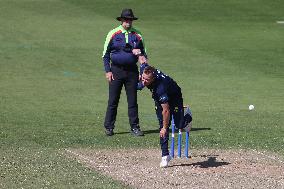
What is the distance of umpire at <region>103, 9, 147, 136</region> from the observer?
690 inches

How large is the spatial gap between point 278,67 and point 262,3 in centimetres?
1440

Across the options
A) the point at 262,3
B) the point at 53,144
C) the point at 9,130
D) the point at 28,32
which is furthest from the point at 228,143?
the point at 262,3

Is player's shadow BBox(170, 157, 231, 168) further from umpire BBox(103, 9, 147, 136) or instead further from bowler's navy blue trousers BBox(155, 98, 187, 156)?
umpire BBox(103, 9, 147, 136)

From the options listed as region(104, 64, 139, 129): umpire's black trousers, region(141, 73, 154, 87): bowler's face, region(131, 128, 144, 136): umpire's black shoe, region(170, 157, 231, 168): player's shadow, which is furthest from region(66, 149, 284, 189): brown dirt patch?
region(104, 64, 139, 129): umpire's black trousers

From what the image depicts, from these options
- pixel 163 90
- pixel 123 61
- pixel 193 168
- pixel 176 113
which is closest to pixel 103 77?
pixel 123 61

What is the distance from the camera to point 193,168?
48.2ft

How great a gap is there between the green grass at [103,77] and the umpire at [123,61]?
490 mm

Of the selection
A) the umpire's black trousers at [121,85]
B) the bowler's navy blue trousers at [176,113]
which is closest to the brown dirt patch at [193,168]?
the bowler's navy blue trousers at [176,113]

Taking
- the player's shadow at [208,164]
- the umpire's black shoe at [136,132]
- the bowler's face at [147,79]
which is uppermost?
the bowler's face at [147,79]

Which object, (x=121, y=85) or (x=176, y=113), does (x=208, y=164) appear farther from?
(x=121, y=85)

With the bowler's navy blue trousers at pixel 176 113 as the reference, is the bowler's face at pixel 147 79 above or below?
above

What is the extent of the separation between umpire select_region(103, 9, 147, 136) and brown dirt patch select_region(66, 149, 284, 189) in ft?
6.07

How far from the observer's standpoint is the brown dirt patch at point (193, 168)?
1350 centimetres

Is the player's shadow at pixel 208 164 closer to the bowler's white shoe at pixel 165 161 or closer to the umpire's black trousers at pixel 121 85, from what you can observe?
the bowler's white shoe at pixel 165 161
